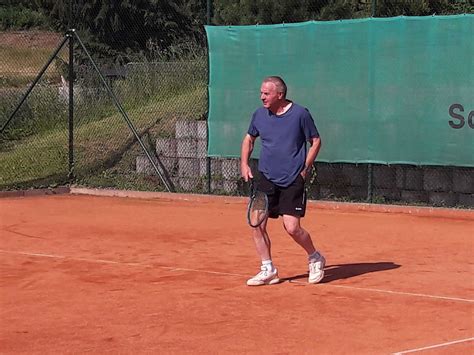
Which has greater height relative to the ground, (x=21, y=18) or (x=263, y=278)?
(x=21, y=18)

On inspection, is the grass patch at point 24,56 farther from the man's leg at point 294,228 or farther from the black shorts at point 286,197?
the man's leg at point 294,228

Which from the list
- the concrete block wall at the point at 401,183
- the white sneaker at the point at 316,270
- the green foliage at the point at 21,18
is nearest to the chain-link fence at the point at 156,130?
the concrete block wall at the point at 401,183

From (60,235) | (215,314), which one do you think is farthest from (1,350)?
(60,235)

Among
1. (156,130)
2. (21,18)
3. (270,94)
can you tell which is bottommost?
(156,130)

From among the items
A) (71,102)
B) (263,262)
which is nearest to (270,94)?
(263,262)

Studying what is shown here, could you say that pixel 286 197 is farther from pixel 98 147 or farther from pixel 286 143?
pixel 98 147

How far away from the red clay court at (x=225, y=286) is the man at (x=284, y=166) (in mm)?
257

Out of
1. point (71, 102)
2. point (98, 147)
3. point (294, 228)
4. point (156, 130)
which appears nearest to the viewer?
point (294, 228)

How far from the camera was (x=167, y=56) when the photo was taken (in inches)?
944

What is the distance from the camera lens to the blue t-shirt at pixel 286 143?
8727 millimetres

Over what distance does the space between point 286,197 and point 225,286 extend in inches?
35.9

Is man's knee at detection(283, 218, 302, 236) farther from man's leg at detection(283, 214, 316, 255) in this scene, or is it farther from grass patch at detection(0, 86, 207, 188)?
grass patch at detection(0, 86, 207, 188)

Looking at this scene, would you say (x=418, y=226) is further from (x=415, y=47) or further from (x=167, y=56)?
(x=167, y=56)

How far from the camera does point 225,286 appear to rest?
8.77 metres
